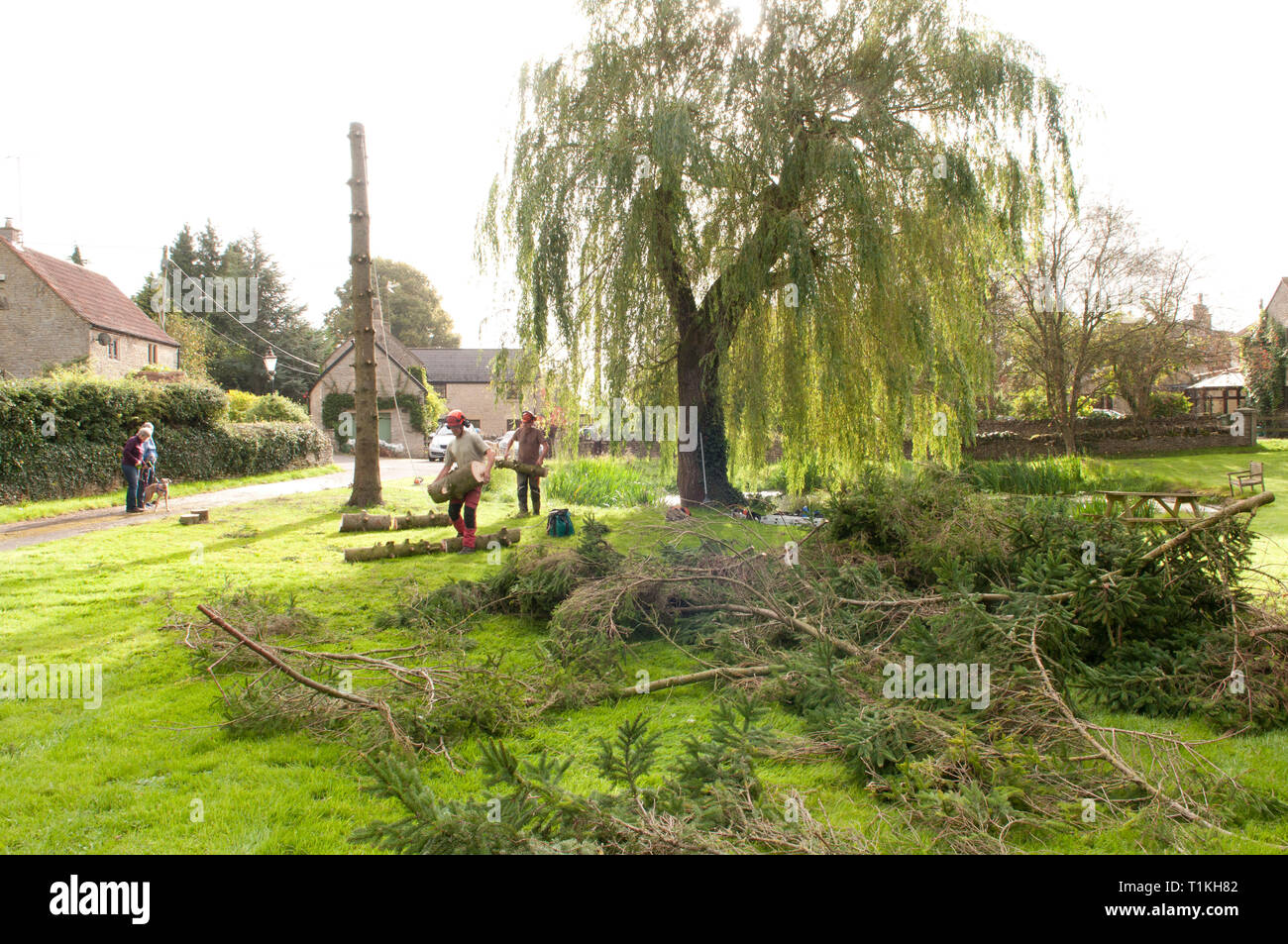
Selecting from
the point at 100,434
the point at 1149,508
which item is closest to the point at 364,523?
the point at 100,434

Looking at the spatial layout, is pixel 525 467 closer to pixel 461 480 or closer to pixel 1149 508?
pixel 461 480

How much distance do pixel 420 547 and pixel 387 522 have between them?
220cm

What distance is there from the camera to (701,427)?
1460 centimetres

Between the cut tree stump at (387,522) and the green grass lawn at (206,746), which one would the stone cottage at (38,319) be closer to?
the cut tree stump at (387,522)

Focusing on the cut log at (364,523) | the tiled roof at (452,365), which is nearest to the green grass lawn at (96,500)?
the cut log at (364,523)

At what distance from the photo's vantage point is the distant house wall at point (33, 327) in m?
32.0

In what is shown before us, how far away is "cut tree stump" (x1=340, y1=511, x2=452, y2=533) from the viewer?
41.9 ft

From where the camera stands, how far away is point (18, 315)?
32.2m

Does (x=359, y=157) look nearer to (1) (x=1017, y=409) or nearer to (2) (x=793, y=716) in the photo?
(2) (x=793, y=716)

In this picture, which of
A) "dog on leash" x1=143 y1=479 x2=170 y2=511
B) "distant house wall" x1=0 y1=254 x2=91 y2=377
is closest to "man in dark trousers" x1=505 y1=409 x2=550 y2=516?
"dog on leash" x1=143 y1=479 x2=170 y2=511

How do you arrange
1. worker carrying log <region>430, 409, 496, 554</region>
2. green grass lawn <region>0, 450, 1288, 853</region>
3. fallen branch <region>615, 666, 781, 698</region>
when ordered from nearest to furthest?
green grass lawn <region>0, 450, 1288, 853</region> < fallen branch <region>615, 666, 781, 698</region> < worker carrying log <region>430, 409, 496, 554</region>

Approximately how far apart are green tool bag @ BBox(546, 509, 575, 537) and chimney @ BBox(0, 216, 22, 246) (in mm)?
34677

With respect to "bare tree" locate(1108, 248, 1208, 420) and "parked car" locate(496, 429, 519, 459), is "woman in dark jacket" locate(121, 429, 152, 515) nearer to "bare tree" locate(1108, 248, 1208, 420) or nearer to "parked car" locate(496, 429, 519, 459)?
"parked car" locate(496, 429, 519, 459)
